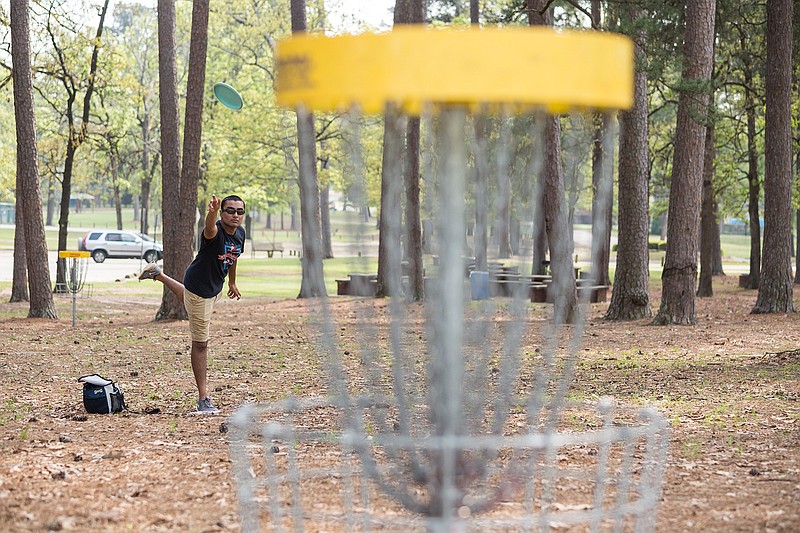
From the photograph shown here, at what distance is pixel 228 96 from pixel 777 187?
31.9 feet

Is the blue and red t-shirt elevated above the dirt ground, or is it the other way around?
the blue and red t-shirt

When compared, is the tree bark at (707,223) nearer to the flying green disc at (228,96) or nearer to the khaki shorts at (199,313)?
the flying green disc at (228,96)

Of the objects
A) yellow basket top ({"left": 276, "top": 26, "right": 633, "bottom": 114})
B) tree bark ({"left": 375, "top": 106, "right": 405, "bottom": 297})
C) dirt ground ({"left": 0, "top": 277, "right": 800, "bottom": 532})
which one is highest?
yellow basket top ({"left": 276, "top": 26, "right": 633, "bottom": 114})

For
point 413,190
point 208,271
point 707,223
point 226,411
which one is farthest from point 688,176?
point 208,271

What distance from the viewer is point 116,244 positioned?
47469 mm

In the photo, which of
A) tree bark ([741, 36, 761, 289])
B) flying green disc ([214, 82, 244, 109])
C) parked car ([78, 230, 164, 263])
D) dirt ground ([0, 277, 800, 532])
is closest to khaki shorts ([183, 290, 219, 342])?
dirt ground ([0, 277, 800, 532])

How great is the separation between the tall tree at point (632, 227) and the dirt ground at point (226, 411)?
0.85 meters

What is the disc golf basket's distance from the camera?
141 inches

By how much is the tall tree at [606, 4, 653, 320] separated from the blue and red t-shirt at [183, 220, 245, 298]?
430 inches

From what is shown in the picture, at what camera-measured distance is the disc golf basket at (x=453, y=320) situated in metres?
3.59

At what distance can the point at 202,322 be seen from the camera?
8.39m

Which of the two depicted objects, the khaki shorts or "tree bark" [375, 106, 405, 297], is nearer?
"tree bark" [375, 106, 405, 297]

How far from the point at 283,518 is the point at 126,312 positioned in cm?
Result: 1596

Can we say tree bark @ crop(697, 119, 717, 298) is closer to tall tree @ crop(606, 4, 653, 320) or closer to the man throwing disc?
tall tree @ crop(606, 4, 653, 320)
